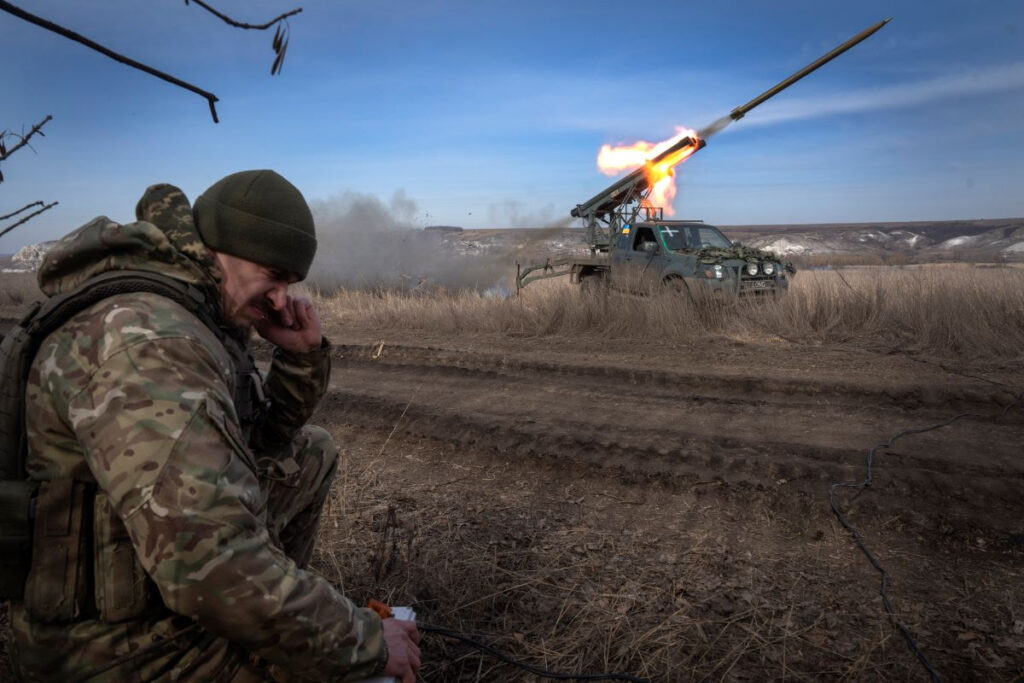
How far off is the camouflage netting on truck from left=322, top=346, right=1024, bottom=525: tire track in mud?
4.52 m

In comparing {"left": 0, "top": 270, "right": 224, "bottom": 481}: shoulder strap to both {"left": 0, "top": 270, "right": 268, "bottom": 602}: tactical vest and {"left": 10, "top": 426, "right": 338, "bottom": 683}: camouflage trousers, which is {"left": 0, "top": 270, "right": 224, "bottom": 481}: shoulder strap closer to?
{"left": 0, "top": 270, "right": 268, "bottom": 602}: tactical vest

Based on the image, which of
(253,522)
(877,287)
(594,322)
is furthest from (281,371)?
(877,287)

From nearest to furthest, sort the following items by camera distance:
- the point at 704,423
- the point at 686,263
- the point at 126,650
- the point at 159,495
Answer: the point at 159,495 → the point at 126,650 → the point at 704,423 → the point at 686,263

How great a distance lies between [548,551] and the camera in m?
3.63

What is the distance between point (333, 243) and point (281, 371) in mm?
21844

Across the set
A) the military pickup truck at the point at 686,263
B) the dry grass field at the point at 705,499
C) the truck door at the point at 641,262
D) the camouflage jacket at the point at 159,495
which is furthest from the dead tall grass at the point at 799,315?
the camouflage jacket at the point at 159,495

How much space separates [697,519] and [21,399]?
342 cm

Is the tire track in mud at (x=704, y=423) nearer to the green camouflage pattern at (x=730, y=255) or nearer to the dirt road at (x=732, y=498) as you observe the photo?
the dirt road at (x=732, y=498)

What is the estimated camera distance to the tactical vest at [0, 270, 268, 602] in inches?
63.2

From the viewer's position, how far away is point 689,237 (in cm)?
1239

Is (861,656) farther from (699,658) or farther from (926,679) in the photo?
(699,658)

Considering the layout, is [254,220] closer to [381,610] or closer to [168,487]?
[168,487]

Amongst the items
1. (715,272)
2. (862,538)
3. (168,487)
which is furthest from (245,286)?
(715,272)

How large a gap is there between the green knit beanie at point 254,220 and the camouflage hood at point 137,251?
0.05 meters
